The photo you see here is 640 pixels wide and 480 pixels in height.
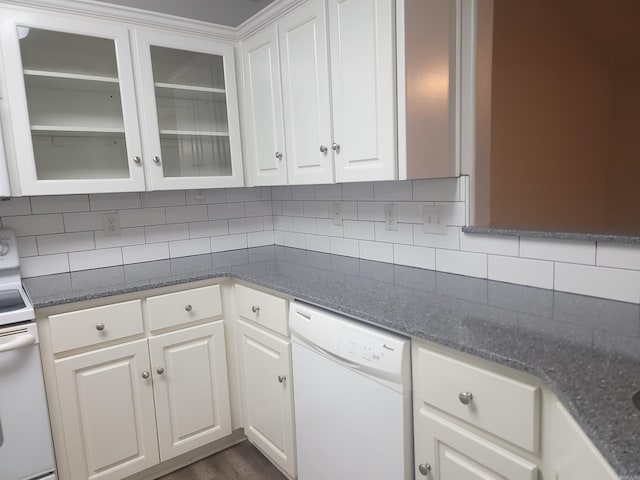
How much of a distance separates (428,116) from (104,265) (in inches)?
68.6

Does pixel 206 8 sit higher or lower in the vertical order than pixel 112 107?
higher

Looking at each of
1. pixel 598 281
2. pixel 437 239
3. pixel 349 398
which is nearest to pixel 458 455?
pixel 349 398

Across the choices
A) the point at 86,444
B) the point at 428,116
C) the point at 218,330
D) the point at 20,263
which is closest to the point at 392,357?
the point at 428,116

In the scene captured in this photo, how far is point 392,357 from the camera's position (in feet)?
3.66

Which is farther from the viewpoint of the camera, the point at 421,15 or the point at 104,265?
the point at 104,265

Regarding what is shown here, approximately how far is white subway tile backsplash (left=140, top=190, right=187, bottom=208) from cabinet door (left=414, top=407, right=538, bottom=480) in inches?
69.3

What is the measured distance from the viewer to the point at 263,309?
1711 mm

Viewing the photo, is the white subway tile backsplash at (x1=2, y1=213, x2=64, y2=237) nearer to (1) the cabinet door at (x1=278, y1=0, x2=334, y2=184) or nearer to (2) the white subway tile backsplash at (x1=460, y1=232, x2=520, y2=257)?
(1) the cabinet door at (x1=278, y1=0, x2=334, y2=184)

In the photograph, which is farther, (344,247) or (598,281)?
(344,247)

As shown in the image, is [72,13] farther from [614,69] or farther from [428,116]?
[614,69]

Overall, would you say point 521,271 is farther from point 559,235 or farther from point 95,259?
point 95,259

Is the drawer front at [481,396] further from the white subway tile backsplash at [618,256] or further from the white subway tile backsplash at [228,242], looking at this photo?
the white subway tile backsplash at [228,242]

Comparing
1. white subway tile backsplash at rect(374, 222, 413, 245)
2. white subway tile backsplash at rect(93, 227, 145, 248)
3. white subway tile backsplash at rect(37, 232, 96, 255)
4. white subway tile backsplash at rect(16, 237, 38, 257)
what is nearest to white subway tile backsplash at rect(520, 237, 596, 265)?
white subway tile backsplash at rect(374, 222, 413, 245)

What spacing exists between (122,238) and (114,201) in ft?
0.65
